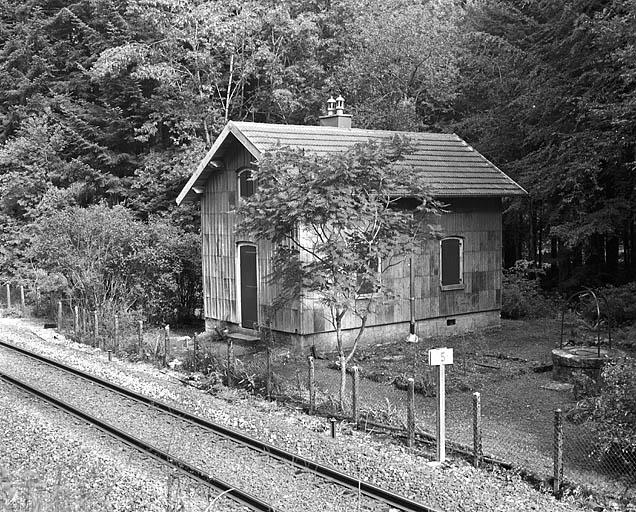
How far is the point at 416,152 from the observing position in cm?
1738

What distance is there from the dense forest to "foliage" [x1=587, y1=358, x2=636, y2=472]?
1241 cm

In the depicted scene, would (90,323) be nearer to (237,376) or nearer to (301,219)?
(237,376)

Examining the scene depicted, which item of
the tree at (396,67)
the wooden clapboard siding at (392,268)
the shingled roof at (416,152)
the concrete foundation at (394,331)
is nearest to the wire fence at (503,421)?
the concrete foundation at (394,331)

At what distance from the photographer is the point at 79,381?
14.5 m

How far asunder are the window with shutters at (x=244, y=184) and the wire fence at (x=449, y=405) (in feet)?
12.3

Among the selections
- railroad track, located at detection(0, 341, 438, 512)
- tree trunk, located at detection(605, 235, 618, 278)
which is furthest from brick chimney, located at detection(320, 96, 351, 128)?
tree trunk, located at detection(605, 235, 618, 278)

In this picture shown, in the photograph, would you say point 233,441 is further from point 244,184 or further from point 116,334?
point 244,184

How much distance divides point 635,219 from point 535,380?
10.7m

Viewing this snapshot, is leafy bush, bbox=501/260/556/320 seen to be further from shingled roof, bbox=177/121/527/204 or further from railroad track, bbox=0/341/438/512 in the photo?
railroad track, bbox=0/341/438/512

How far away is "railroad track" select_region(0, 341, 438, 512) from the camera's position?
810 centimetres

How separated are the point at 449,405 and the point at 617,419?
3788 millimetres

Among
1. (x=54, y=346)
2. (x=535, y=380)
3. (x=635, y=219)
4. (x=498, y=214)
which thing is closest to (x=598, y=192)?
(x=635, y=219)

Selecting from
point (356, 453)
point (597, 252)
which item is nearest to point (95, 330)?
point (356, 453)

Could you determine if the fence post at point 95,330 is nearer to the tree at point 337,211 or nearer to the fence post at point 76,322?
the fence post at point 76,322
